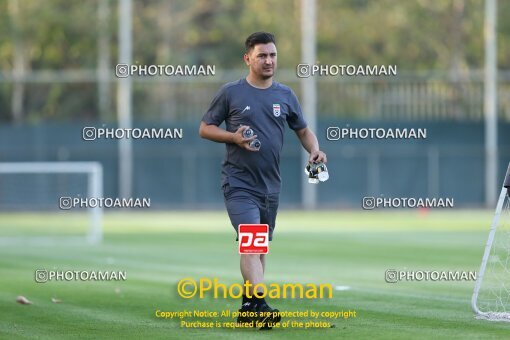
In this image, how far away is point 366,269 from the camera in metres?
17.2

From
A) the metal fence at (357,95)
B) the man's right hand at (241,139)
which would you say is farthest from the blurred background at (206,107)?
the man's right hand at (241,139)

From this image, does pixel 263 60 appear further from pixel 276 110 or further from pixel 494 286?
pixel 494 286

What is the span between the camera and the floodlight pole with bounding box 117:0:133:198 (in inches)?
A: 1678

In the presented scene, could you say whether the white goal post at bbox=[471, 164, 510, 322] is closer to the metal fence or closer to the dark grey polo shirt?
the dark grey polo shirt

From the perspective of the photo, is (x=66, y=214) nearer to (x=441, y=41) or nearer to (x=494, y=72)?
(x=494, y=72)

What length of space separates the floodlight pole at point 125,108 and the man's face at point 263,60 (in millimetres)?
32244

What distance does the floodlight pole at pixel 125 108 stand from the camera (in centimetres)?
4262

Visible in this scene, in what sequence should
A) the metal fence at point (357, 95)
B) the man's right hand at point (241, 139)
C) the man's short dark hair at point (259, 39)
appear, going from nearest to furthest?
the man's right hand at point (241, 139) < the man's short dark hair at point (259, 39) < the metal fence at point (357, 95)

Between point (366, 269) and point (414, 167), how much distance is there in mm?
26408

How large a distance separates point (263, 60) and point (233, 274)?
6.36 metres

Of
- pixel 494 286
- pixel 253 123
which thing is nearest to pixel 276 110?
pixel 253 123

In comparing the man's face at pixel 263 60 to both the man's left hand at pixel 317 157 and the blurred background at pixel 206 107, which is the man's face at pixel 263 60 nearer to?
the man's left hand at pixel 317 157

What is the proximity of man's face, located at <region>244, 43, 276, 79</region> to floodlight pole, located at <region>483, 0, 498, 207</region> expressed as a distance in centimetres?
3322

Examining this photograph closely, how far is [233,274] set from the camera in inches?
641
